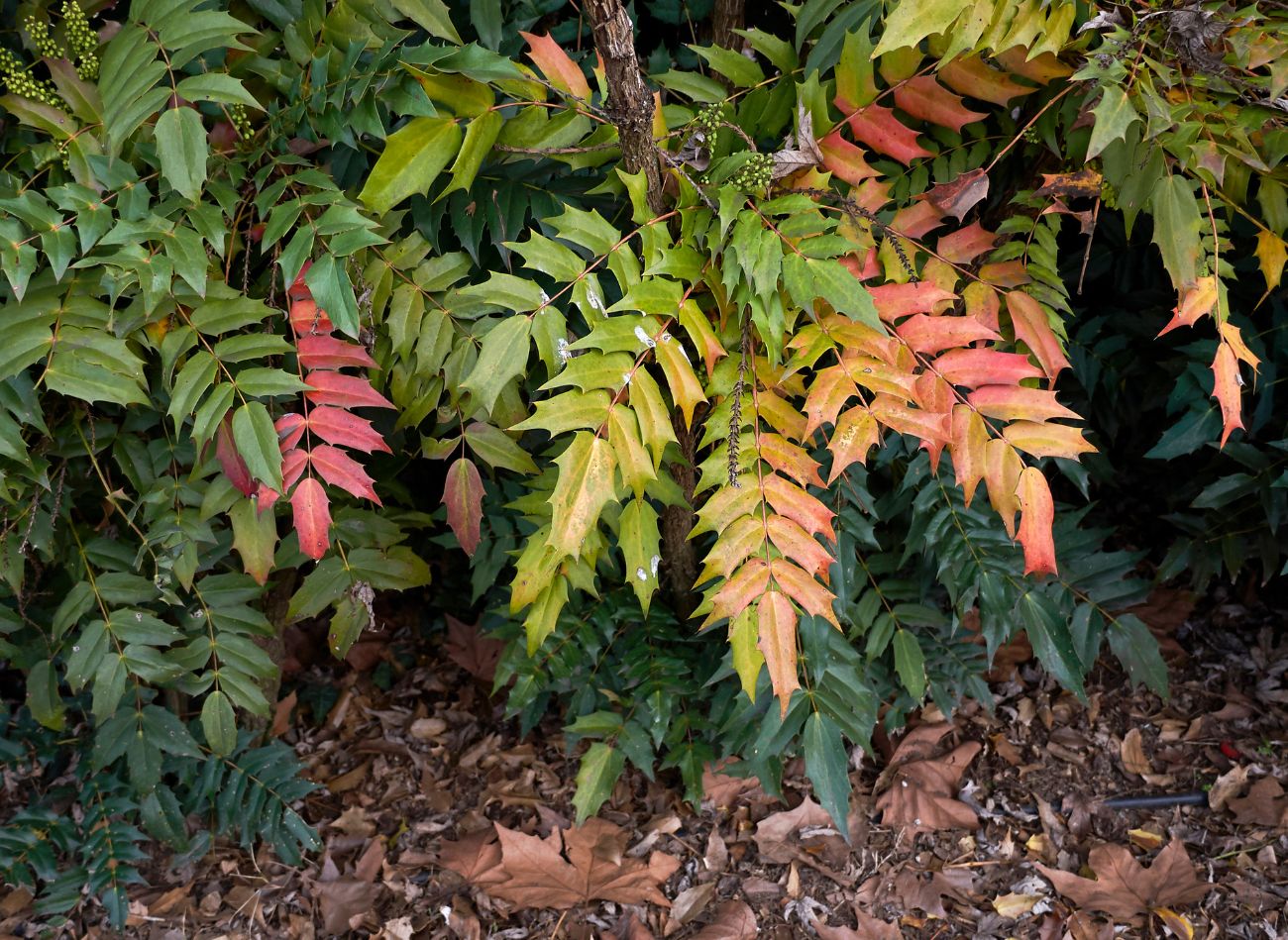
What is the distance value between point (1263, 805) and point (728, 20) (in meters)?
1.87

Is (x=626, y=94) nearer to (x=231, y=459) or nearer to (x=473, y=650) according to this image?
(x=231, y=459)

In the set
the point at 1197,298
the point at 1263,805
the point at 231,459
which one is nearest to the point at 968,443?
the point at 1197,298

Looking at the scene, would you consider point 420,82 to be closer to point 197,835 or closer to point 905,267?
point 905,267

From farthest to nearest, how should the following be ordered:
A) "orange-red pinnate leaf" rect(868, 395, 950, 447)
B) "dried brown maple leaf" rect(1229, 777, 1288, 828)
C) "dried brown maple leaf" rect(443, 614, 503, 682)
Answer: "dried brown maple leaf" rect(443, 614, 503, 682), "dried brown maple leaf" rect(1229, 777, 1288, 828), "orange-red pinnate leaf" rect(868, 395, 950, 447)

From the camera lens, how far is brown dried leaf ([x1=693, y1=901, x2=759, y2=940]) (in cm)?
177

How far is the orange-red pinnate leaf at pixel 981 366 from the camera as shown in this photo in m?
1.28

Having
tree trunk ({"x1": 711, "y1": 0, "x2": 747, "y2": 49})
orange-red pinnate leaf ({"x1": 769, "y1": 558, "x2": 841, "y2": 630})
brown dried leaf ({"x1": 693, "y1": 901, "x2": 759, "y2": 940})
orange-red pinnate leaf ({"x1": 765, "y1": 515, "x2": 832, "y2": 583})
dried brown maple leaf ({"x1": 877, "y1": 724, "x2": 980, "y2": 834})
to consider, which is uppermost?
tree trunk ({"x1": 711, "y1": 0, "x2": 747, "y2": 49})

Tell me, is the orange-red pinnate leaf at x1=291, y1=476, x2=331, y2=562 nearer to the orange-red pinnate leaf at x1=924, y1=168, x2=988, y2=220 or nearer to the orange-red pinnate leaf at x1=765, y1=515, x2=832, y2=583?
the orange-red pinnate leaf at x1=765, y1=515, x2=832, y2=583


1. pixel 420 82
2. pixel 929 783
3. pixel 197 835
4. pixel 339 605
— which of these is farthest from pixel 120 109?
pixel 929 783

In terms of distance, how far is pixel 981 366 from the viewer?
4.20 feet

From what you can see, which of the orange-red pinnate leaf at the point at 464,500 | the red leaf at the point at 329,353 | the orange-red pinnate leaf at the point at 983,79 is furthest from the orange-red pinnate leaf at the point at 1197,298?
the red leaf at the point at 329,353

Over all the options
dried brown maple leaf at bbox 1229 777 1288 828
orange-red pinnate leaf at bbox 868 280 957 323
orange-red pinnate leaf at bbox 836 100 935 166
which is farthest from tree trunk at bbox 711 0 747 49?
dried brown maple leaf at bbox 1229 777 1288 828

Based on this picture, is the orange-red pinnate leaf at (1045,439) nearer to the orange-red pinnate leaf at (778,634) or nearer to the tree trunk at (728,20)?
the orange-red pinnate leaf at (778,634)

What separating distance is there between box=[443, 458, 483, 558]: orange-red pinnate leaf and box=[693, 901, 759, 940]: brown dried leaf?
0.88 metres
